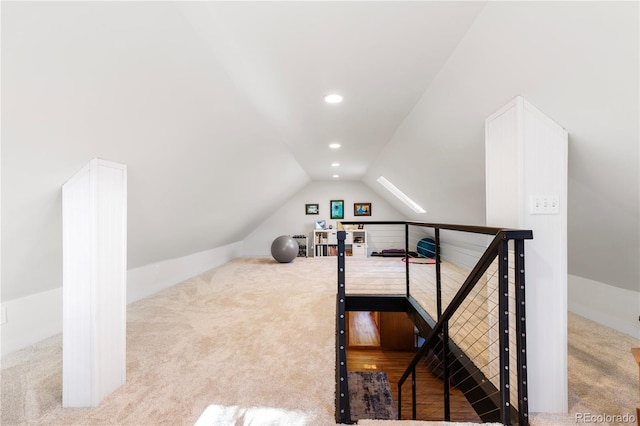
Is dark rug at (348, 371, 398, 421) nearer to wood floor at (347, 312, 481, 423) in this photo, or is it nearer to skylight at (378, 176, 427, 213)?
Answer: wood floor at (347, 312, 481, 423)

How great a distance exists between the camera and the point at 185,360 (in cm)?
219

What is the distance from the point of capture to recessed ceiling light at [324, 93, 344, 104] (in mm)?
2467

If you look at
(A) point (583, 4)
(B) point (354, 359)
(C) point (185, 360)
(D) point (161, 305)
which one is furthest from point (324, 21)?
(B) point (354, 359)

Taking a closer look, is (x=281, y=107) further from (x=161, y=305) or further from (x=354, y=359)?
(x=354, y=359)

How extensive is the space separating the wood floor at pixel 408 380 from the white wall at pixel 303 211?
2719 mm

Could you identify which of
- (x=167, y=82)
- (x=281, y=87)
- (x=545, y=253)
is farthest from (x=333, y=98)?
(x=545, y=253)

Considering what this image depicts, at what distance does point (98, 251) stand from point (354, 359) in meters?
4.83

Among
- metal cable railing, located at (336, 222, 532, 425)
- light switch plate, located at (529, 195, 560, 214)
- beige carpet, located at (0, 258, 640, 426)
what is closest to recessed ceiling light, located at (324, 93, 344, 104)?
metal cable railing, located at (336, 222, 532, 425)

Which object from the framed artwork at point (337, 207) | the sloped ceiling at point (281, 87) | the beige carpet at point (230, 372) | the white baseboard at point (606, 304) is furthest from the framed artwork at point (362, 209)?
the white baseboard at point (606, 304)

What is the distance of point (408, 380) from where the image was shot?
4359 mm

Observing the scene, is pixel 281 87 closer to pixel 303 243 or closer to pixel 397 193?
pixel 397 193

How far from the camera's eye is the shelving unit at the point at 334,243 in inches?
281

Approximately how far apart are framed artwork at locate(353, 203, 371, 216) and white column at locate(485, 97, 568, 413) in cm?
601

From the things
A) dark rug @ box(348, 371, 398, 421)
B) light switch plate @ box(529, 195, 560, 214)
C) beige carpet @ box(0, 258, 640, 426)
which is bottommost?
dark rug @ box(348, 371, 398, 421)
